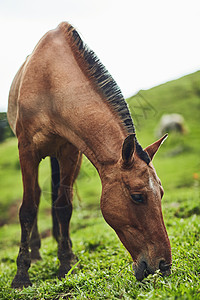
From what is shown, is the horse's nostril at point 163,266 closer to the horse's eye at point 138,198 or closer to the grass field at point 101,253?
the grass field at point 101,253

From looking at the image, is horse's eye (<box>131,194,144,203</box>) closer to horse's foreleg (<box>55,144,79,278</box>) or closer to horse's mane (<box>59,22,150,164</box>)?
horse's mane (<box>59,22,150,164</box>)

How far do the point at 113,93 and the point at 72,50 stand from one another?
0.91 meters

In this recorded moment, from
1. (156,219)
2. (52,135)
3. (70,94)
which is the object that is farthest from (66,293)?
(70,94)

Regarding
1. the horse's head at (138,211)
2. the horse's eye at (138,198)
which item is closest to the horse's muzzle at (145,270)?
the horse's head at (138,211)

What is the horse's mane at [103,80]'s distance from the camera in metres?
3.39

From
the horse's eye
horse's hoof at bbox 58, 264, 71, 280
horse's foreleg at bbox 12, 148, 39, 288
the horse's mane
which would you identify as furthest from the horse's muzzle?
horse's foreleg at bbox 12, 148, 39, 288

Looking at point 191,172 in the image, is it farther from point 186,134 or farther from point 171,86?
point 171,86

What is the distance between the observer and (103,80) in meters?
Answer: 3.55

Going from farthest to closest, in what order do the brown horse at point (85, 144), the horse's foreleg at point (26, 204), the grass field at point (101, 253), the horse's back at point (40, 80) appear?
the horse's foreleg at point (26, 204)
the horse's back at point (40, 80)
the brown horse at point (85, 144)
the grass field at point (101, 253)

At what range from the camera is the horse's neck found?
3.29m

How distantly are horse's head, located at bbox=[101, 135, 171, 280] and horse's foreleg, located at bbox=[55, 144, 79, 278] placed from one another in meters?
1.46

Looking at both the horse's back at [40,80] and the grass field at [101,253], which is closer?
the grass field at [101,253]

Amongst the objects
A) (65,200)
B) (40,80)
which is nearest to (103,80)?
(40,80)

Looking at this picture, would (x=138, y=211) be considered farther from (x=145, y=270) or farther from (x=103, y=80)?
(x=103, y=80)
